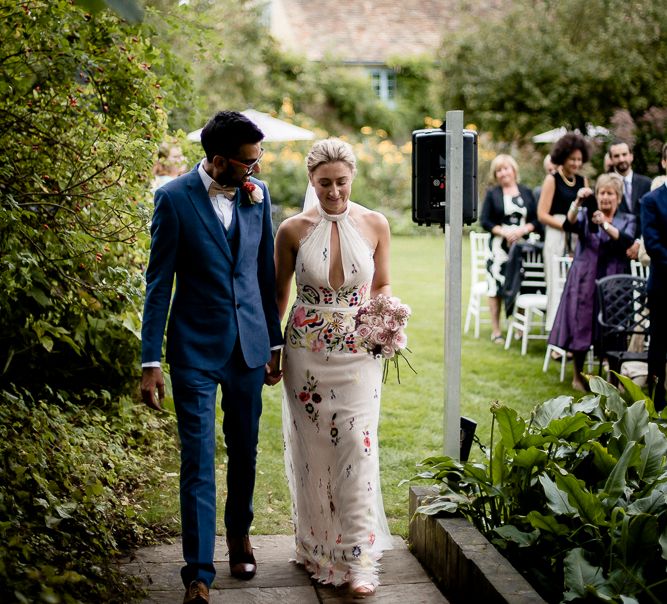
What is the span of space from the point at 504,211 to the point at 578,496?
7667 millimetres

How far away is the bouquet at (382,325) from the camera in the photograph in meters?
4.45

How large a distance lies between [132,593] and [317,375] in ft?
4.65

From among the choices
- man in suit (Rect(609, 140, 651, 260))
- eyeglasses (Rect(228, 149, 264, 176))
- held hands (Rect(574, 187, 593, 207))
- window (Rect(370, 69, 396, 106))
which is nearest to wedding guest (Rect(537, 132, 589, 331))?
man in suit (Rect(609, 140, 651, 260))

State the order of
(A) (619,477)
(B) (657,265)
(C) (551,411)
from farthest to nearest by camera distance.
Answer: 1. (B) (657,265)
2. (C) (551,411)
3. (A) (619,477)

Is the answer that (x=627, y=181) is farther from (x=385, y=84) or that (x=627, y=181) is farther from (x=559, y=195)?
(x=385, y=84)

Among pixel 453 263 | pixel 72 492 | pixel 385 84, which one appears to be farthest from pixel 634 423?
pixel 385 84

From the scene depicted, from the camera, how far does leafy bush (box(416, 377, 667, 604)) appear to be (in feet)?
12.1

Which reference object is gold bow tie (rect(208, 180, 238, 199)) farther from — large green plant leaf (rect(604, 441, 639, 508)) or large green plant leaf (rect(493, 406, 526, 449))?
large green plant leaf (rect(604, 441, 639, 508))

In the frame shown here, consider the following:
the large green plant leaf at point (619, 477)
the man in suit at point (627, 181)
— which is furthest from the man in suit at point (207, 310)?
the man in suit at point (627, 181)

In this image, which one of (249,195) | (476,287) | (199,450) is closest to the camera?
(199,450)

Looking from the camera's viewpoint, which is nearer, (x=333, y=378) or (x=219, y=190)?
(x=219, y=190)

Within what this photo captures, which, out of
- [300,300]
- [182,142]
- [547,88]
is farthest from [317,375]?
[547,88]

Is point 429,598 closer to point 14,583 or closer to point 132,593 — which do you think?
point 132,593

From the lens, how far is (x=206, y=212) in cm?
425
